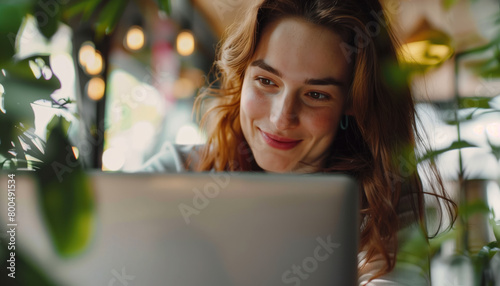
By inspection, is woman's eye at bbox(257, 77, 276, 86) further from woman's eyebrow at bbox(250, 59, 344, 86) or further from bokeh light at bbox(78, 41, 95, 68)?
bokeh light at bbox(78, 41, 95, 68)

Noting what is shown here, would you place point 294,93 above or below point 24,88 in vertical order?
above

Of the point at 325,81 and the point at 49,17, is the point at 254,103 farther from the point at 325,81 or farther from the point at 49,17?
the point at 49,17

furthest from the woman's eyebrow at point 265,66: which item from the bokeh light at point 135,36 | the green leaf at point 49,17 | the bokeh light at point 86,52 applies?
the bokeh light at point 135,36

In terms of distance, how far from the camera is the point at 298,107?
110cm

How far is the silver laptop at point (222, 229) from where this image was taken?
46 cm

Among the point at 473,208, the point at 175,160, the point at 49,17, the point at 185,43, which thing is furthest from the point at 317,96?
the point at 185,43

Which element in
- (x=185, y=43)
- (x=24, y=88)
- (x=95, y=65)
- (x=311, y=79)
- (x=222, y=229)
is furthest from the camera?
(x=185, y=43)

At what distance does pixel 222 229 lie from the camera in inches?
18.4

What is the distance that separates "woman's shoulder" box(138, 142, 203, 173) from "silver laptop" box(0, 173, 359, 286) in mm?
967

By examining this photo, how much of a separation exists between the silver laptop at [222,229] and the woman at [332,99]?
0.56 meters

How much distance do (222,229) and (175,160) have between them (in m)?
1.02

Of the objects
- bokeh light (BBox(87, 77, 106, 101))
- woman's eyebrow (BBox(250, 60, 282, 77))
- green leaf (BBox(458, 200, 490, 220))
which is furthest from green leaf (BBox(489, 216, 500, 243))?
bokeh light (BBox(87, 77, 106, 101))

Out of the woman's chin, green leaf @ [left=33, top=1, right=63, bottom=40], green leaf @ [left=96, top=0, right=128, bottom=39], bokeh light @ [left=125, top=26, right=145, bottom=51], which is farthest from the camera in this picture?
bokeh light @ [left=125, top=26, right=145, bottom=51]

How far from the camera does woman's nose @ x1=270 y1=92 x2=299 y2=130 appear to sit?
108 centimetres
